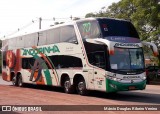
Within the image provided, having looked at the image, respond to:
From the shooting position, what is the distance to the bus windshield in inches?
632

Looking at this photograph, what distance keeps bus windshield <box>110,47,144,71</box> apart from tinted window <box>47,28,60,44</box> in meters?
4.81

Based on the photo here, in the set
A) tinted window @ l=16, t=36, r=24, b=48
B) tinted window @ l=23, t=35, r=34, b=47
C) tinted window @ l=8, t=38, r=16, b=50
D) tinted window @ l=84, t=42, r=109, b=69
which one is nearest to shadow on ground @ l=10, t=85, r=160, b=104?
tinted window @ l=84, t=42, r=109, b=69

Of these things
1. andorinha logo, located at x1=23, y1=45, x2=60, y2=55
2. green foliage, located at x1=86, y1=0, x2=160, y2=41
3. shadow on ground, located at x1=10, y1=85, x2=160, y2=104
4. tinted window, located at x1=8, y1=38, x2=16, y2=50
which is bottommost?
shadow on ground, located at x1=10, y1=85, x2=160, y2=104

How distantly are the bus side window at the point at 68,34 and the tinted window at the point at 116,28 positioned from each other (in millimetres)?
2075

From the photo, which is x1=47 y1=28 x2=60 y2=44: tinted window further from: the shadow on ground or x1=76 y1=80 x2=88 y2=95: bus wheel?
the shadow on ground

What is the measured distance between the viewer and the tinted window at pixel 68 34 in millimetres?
18438

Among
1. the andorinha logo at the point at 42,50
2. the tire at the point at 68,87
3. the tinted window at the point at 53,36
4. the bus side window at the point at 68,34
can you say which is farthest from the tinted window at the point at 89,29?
the tire at the point at 68,87

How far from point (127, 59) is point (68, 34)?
404 centimetres

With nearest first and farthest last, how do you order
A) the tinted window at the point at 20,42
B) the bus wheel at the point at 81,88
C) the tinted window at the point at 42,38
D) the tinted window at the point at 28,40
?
1. the bus wheel at the point at 81,88
2. the tinted window at the point at 42,38
3. the tinted window at the point at 28,40
4. the tinted window at the point at 20,42

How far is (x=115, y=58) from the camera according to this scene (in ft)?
52.9

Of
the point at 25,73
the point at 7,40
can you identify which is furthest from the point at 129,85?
the point at 7,40

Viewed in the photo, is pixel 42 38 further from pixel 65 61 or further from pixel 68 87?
pixel 68 87

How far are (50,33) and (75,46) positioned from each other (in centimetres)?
315

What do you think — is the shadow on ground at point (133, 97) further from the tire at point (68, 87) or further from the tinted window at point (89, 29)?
the tinted window at point (89, 29)
